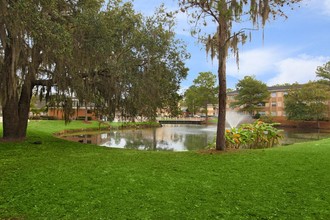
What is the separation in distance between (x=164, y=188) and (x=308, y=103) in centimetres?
4250

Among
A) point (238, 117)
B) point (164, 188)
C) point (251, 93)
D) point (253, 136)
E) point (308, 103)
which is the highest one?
point (251, 93)

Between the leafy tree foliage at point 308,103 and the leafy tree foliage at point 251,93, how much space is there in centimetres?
683

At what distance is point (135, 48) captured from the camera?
12625mm

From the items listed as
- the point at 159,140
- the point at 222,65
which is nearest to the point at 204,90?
the point at 159,140

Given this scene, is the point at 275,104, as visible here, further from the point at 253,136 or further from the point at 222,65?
the point at 222,65

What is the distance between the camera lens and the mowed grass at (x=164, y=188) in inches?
171

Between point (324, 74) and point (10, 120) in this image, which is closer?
point (10, 120)

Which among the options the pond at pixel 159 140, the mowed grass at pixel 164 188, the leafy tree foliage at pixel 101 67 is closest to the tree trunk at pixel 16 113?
the leafy tree foliage at pixel 101 67

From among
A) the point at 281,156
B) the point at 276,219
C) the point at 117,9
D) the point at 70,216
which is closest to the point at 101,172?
the point at 70,216

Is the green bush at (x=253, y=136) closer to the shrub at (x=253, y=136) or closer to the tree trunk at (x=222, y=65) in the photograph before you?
the shrub at (x=253, y=136)

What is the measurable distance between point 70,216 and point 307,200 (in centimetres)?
392

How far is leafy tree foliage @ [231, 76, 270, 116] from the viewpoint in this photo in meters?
50.3

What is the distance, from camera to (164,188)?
552 centimetres

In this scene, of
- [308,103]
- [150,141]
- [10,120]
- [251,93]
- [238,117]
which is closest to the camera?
[10,120]
